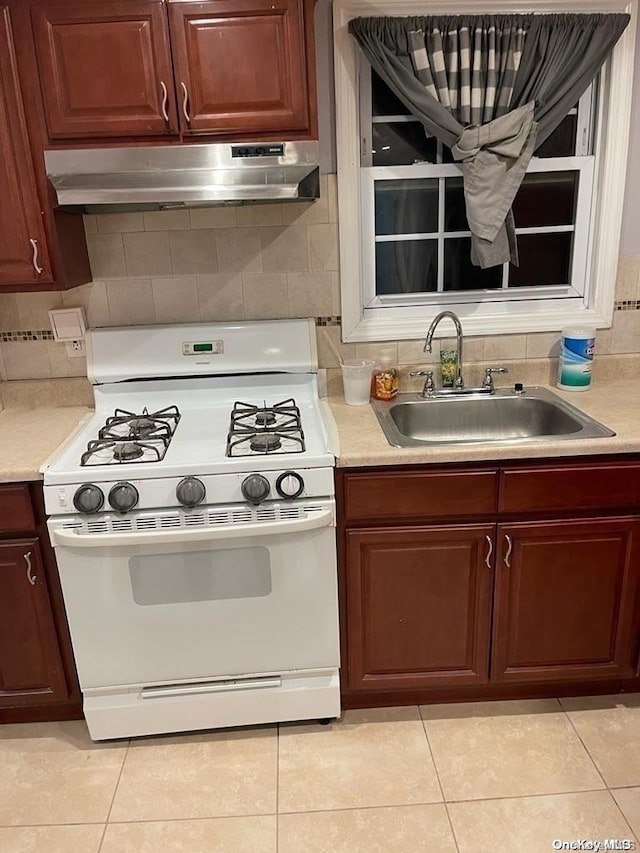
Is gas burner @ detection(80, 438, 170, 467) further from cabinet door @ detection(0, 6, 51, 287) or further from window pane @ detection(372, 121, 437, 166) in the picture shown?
window pane @ detection(372, 121, 437, 166)

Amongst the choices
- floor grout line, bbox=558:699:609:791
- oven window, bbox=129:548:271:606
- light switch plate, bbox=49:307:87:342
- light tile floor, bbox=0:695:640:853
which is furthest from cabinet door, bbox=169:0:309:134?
floor grout line, bbox=558:699:609:791

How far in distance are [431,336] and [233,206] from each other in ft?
2.69

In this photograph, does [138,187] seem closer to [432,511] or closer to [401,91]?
[401,91]

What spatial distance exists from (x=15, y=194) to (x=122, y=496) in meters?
0.95

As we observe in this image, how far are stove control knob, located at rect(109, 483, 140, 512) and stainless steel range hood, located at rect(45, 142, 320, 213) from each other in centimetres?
79

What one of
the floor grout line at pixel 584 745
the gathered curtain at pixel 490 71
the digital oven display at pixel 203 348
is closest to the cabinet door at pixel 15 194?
the digital oven display at pixel 203 348

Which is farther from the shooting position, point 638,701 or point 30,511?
point 638,701

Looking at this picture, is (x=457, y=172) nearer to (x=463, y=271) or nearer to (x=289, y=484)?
(x=463, y=271)

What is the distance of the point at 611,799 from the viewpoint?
6.01 feet

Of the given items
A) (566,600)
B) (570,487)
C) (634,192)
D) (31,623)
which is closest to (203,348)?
(31,623)

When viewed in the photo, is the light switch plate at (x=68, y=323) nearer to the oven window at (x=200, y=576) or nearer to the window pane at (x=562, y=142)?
the oven window at (x=200, y=576)

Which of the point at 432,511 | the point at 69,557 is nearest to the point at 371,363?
the point at 432,511

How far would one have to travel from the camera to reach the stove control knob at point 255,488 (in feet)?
5.87

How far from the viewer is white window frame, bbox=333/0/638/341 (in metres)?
2.13
